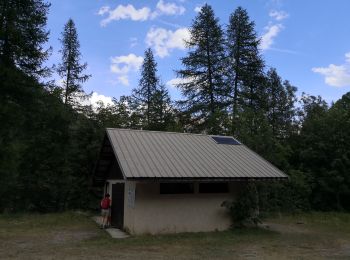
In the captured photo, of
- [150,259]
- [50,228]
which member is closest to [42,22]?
[50,228]

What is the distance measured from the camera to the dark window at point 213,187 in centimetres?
1672

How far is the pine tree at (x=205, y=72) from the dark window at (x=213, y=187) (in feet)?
44.5

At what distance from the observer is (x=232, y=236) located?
15.0 meters

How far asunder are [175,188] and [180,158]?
142cm

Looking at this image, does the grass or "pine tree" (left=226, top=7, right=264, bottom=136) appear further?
"pine tree" (left=226, top=7, right=264, bottom=136)

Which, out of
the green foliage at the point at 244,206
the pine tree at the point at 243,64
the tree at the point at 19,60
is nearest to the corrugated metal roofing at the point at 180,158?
the green foliage at the point at 244,206

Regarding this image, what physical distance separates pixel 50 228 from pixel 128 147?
485cm

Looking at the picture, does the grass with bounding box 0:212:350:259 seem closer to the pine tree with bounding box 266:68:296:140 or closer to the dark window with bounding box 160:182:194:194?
the dark window with bounding box 160:182:194:194

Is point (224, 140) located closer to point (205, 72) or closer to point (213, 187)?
point (213, 187)

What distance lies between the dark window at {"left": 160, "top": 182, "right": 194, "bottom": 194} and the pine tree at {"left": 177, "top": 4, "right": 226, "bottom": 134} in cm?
1449

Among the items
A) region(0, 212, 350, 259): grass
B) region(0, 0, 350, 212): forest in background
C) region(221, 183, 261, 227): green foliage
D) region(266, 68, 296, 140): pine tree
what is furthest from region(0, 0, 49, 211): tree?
region(266, 68, 296, 140): pine tree

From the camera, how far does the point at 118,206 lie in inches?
684

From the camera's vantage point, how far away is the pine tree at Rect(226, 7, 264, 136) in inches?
1240

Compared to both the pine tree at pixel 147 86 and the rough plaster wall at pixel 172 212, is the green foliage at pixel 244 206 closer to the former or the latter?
the rough plaster wall at pixel 172 212
